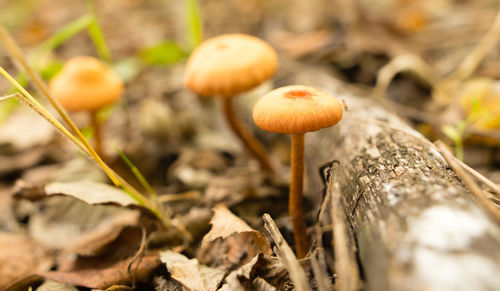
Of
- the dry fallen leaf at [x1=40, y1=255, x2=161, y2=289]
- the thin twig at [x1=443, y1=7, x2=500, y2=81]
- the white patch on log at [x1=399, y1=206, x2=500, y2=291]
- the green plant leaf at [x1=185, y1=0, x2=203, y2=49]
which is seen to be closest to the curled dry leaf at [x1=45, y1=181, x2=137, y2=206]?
the dry fallen leaf at [x1=40, y1=255, x2=161, y2=289]

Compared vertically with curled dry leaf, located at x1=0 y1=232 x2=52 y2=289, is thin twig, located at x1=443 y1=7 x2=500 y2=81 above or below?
above

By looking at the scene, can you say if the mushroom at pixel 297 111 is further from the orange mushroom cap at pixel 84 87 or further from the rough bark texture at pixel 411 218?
the orange mushroom cap at pixel 84 87

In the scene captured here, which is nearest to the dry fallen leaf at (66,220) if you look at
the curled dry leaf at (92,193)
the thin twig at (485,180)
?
the curled dry leaf at (92,193)

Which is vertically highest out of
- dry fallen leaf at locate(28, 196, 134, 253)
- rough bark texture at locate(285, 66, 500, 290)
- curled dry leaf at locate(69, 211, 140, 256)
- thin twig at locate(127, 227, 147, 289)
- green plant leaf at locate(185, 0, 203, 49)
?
green plant leaf at locate(185, 0, 203, 49)

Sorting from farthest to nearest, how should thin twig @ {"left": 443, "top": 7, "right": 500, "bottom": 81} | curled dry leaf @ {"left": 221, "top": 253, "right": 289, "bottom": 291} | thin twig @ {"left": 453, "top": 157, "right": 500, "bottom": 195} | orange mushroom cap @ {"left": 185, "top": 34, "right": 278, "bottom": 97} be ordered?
thin twig @ {"left": 443, "top": 7, "right": 500, "bottom": 81}
orange mushroom cap @ {"left": 185, "top": 34, "right": 278, "bottom": 97}
curled dry leaf @ {"left": 221, "top": 253, "right": 289, "bottom": 291}
thin twig @ {"left": 453, "top": 157, "right": 500, "bottom": 195}

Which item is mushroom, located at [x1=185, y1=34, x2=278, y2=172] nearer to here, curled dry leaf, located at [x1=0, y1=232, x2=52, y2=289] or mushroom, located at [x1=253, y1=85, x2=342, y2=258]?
mushroom, located at [x1=253, y1=85, x2=342, y2=258]

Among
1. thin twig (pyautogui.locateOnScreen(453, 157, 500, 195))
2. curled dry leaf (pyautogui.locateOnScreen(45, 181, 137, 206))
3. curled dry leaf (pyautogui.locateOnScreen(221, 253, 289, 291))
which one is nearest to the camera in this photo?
thin twig (pyautogui.locateOnScreen(453, 157, 500, 195))
